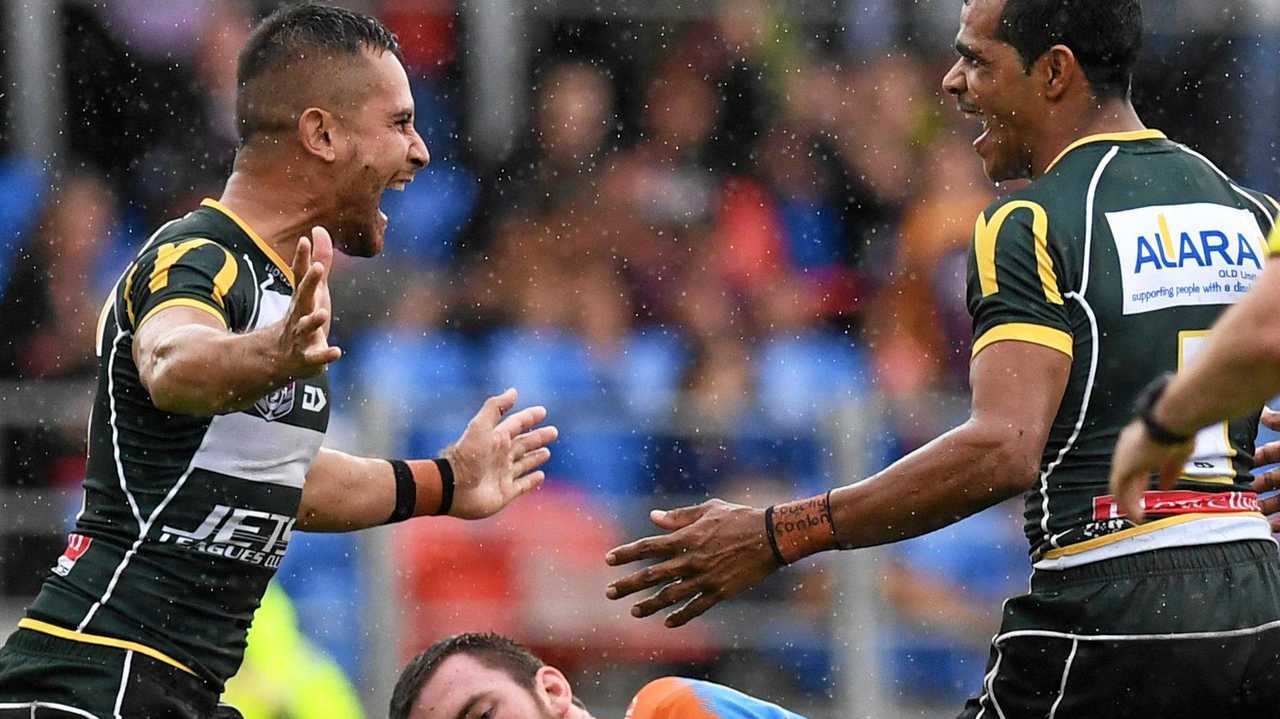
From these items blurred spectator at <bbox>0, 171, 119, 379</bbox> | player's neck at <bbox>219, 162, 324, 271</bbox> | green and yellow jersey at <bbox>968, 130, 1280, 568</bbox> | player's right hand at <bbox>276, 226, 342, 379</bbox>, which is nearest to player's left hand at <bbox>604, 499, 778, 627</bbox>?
green and yellow jersey at <bbox>968, 130, 1280, 568</bbox>

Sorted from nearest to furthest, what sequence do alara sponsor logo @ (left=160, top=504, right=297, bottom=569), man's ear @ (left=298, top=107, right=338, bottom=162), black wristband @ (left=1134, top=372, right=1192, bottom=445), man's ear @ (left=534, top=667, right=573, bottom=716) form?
1. black wristband @ (left=1134, top=372, right=1192, bottom=445)
2. alara sponsor logo @ (left=160, top=504, right=297, bottom=569)
3. man's ear @ (left=534, top=667, right=573, bottom=716)
4. man's ear @ (left=298, top=107, right=338, bottom=162)

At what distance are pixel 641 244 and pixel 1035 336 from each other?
21.7ft

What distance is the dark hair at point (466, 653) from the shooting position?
4.71 metres

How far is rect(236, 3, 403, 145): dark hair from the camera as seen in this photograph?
5031mm

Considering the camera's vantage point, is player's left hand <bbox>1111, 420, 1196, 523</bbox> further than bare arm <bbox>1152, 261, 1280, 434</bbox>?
Yes

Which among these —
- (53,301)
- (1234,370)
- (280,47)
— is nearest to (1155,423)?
(1234,370)

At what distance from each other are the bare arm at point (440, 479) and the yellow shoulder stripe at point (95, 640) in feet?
2.65

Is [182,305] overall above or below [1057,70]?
below

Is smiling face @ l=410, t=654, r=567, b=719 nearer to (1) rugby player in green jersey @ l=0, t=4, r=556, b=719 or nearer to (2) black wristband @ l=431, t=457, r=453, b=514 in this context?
(1) rugby player in green jersey @ l=0, t=4, r=556, b=719

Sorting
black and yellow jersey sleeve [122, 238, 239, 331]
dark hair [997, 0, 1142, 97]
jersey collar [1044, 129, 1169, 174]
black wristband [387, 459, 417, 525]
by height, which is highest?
dark hair [997, 0, 1142, 97]

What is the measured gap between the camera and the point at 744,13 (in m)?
11.9

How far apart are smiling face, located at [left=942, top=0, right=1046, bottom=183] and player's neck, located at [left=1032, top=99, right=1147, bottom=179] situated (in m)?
0.06

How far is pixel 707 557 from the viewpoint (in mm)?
4664

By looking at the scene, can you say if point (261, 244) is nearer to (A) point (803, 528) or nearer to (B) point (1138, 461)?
(A) point (803, 528)
